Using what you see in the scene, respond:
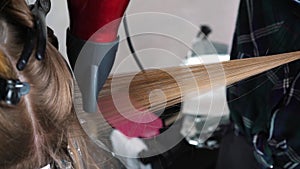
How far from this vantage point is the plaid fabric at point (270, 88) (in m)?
0.79

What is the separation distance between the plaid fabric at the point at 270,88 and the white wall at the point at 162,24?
16 cm

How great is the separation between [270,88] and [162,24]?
29 cm

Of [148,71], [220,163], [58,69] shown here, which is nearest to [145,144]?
[148,71]

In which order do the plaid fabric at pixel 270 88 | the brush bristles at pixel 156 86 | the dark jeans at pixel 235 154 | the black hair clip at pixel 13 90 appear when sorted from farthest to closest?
1. the dark jeans at pixel 235 154
2. the plaid fabric at pixel 270 88
3. the brush bristles at pixel 156 86
4. the black hair clip at pixel 13 90

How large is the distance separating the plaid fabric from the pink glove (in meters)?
0.31

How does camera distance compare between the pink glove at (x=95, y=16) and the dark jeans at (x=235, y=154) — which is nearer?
the pink glove at (x=95, y=16)

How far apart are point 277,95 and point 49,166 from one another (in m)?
0.43

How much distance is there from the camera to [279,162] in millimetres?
901

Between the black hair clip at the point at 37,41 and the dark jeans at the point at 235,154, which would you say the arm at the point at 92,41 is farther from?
the dark jeans at the point at 235,154

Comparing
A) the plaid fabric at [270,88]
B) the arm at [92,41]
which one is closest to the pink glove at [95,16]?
the arm at [92,41]

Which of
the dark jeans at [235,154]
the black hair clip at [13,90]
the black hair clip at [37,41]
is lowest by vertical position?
the dark jeans at [235,154]

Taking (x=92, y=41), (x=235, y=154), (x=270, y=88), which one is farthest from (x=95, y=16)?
(x=235, y=154)

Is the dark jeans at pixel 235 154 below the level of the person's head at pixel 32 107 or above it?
below

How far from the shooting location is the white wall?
2.21 ft
